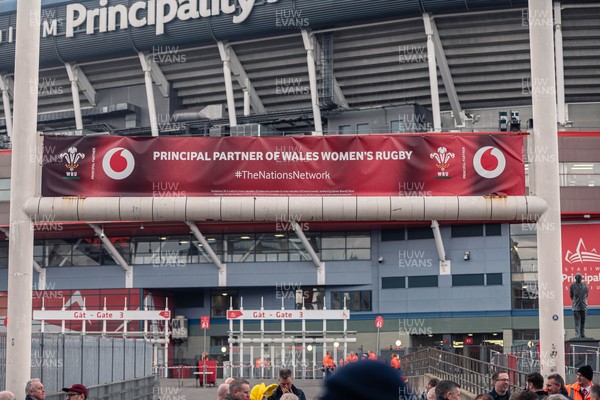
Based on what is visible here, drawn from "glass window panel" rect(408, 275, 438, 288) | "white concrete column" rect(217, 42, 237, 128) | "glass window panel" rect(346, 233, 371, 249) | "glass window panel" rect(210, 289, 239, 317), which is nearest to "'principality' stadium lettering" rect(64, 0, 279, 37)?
"white concrete column" rect(217, 42, 237, 128)

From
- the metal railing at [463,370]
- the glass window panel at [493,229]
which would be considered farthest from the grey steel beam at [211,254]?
the metal railing at [463,370]

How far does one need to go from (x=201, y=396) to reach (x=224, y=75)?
77.1 ft

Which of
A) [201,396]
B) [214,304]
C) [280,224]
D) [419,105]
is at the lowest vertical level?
[201,396]

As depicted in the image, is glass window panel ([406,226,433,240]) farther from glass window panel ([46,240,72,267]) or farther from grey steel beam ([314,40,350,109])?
glass window panel ([46,240,72,267])

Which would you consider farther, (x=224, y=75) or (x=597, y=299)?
(x=224, y=75)

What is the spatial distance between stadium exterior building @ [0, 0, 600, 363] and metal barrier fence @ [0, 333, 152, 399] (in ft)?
75.4

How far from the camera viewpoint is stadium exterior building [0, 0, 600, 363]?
51.5 metres

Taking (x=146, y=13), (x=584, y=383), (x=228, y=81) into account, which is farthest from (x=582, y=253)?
(x=584, y=383)

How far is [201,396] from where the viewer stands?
122 feet

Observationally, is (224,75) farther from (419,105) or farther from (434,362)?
(434,362)

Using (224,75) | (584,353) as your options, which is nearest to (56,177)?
(584,353)

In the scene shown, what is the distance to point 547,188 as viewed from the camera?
2120cm

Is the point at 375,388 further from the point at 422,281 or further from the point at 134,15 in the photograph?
the point at 134,15

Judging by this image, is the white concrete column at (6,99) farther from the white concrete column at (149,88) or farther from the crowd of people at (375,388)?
the crowd of people at (375,388)
